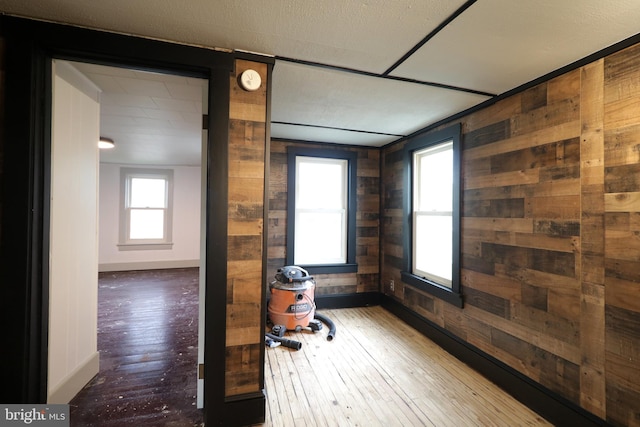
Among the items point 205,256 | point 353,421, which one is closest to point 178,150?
point 205,256

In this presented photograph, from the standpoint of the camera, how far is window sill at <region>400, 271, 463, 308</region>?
261cm

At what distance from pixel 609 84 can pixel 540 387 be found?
193 cm

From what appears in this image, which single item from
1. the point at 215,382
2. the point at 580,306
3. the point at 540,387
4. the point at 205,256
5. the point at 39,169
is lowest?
the point at 540,387

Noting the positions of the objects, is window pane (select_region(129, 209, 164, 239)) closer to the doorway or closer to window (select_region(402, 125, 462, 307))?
the doorway

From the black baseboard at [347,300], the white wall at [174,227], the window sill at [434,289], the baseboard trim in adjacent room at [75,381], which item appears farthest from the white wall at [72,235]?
the white wall at [174,227]

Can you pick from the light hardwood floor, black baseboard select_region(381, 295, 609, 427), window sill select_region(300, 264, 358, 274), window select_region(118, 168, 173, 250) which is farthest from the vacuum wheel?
window select_region(118, 168, 173, 250)

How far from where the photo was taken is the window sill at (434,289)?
261 cm

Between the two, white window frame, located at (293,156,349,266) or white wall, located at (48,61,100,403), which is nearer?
white wall, located at (48,61,100,403)

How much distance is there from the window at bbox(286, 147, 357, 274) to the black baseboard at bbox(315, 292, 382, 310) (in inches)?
13.9

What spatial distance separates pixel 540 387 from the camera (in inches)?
75.2

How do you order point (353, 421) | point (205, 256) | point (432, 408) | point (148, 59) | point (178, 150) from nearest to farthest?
point (148, 59) → point (205, 256) → point (353, 421) → point (432, 408) → point (178, 150)

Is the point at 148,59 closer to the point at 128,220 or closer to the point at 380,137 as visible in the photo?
the point at 380,137

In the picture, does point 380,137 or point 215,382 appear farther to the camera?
point 380,137

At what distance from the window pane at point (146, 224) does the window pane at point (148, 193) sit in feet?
0.44
